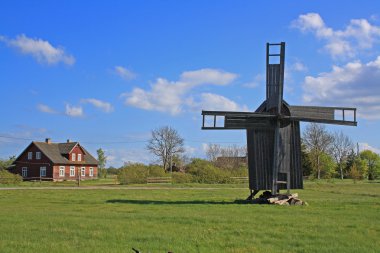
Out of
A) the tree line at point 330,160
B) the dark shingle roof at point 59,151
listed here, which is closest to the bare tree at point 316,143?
the tree line at point 330,160

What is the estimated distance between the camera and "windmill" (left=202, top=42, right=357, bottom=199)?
25.2 metres

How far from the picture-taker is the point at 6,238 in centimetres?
1189

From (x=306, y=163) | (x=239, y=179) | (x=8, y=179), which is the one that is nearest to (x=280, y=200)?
(x=239, y=179)

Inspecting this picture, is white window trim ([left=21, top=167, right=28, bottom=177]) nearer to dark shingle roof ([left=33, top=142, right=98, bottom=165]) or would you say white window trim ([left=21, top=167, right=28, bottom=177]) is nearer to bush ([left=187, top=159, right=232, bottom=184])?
dark shingle roof ([left=33, top=142, right=98, bottom=165])

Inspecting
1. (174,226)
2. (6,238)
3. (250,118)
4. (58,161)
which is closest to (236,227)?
(174,226)

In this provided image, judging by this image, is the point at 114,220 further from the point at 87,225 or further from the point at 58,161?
the point at 58,161

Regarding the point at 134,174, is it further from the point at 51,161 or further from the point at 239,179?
the point at 51,161

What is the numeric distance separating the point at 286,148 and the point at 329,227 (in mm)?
11600

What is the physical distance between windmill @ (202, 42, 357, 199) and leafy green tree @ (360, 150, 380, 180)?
7539 cm

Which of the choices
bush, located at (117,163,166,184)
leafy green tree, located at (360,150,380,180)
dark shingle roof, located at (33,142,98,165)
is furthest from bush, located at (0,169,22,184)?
leafy green tree, located at (360,150,380,180)

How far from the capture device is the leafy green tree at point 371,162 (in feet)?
315

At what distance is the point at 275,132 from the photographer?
25.2 metres

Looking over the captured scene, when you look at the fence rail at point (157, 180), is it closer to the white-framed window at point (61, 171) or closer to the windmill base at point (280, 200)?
the white-framed window at point (61, 171)

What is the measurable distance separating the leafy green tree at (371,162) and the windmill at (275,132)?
7539cm
